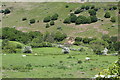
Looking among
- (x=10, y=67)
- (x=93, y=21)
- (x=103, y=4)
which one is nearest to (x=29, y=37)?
(x=93, y=21)

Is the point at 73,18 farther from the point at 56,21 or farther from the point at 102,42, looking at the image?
the point at 102,42

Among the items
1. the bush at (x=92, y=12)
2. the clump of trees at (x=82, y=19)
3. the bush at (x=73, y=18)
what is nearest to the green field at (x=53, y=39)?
the clump of trees at (x=82, y=19)

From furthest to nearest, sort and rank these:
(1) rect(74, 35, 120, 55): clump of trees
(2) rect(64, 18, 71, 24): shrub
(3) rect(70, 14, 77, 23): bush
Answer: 1. (3) rect(70, 14, 77, 23): bush
2. (2) rect(64, 18, 71, 24): shrub
3. (1) rect(74, 35, 120, 55): clump of trees

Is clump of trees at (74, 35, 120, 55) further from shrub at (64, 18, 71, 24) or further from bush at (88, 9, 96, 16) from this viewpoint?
bush at (88, 9, 96, 16)

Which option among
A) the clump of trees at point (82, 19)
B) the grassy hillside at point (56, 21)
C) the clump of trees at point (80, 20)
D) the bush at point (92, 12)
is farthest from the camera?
the bush at point (92, 12)

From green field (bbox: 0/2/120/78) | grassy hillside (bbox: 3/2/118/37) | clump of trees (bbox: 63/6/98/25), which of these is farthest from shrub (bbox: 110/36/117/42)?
clump of trees (bbox: 63/6/98/25)

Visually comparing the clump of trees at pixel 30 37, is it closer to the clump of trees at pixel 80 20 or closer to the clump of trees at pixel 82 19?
the clump of trees at pixel 80 20

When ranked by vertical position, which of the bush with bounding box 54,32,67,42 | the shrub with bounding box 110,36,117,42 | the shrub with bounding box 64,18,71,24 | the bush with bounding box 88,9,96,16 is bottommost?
the bush with bounding box 54,32,67,42

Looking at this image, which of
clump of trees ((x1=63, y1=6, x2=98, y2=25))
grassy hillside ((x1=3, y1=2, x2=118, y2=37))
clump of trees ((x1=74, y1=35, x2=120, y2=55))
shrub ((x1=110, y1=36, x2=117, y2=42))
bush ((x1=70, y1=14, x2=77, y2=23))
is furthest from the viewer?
bush ((x1=70, y1=14, x2=77, y2=23))
